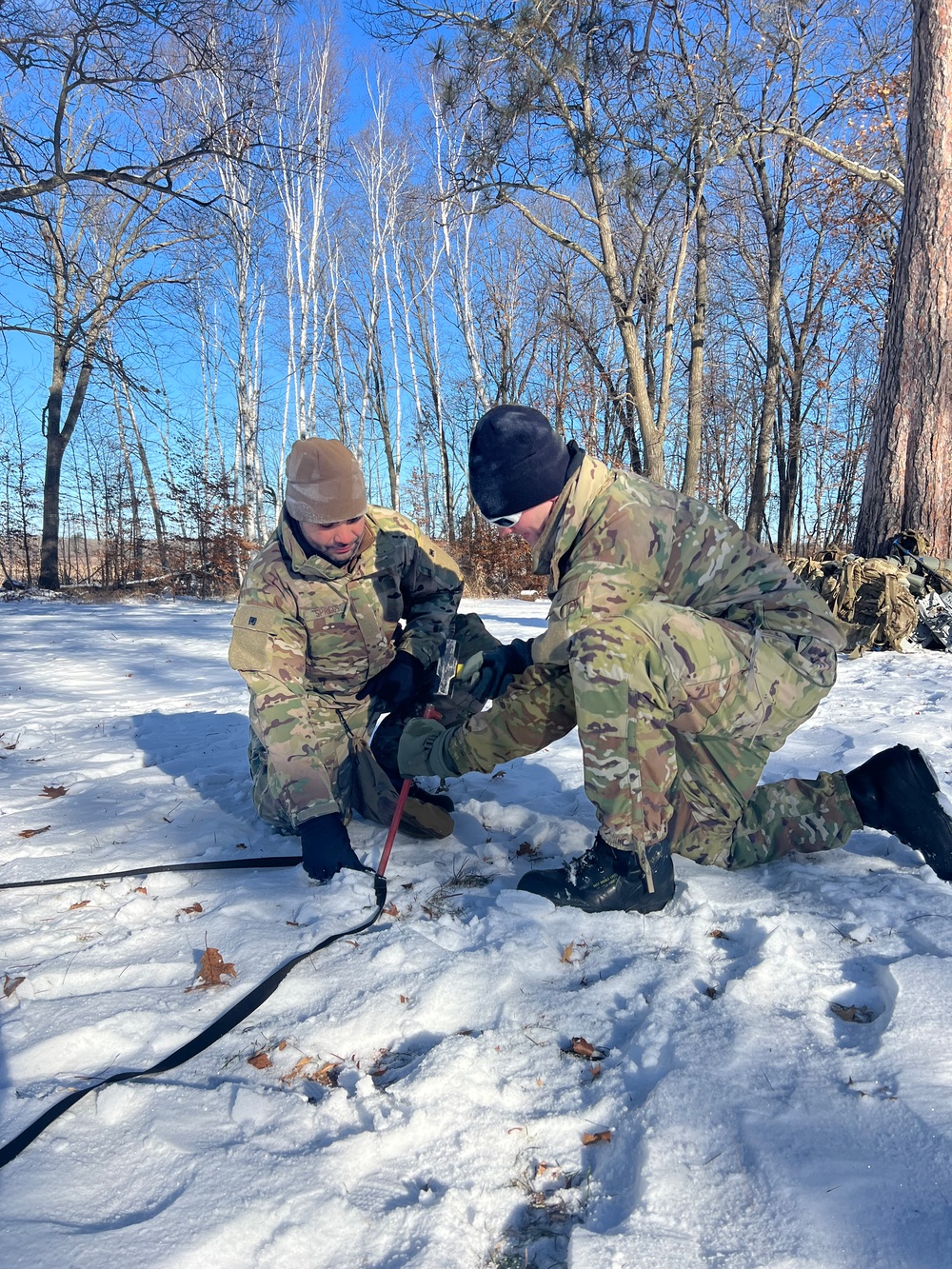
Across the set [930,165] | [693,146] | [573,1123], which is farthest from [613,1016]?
[693,146]

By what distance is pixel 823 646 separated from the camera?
204cm

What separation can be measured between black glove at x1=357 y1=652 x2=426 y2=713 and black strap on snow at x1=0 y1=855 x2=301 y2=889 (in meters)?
0.67

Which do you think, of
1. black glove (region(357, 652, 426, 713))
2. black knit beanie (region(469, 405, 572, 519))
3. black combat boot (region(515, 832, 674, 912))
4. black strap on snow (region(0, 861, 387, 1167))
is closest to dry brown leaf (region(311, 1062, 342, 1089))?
black strap on snow (region(0, 861, 387, 1167))

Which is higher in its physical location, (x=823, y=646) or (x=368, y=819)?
(x=823, y=646)

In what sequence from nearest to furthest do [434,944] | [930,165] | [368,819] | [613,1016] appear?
[613,1016]
[434,944]
[368,819]
[930,165]

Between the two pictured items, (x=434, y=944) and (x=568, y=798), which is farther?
(x=568, y=798)

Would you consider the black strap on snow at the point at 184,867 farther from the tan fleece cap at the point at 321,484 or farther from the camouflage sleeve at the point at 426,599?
the tan fleece cap at the point at 321,484

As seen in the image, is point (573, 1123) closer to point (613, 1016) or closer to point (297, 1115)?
point (613, 1016)

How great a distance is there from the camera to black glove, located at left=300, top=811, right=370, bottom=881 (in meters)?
2.18

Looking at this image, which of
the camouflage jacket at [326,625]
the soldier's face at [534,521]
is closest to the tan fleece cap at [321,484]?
the camouflage jacket at [326,625]

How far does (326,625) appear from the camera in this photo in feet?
8.89

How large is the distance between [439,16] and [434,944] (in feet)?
37.3

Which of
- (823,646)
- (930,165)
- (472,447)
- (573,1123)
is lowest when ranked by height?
(573,1123)

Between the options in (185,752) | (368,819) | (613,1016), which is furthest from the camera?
(185,752)
